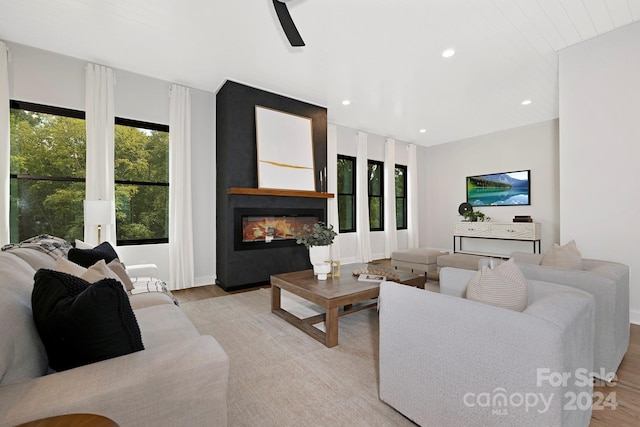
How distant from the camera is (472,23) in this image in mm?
2822

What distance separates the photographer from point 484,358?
113 cm

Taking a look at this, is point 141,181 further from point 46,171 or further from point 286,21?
point 286,21

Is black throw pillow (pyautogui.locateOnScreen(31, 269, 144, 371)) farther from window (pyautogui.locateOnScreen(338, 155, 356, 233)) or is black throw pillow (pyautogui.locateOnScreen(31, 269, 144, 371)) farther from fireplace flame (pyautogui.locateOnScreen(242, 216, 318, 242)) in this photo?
window (pyautogui.locateOnScreen(338, 155, 356, 233))

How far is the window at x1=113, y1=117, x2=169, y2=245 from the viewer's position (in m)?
3.83

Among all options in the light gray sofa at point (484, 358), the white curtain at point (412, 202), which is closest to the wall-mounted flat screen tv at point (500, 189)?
the white curtain at point (412, 202)

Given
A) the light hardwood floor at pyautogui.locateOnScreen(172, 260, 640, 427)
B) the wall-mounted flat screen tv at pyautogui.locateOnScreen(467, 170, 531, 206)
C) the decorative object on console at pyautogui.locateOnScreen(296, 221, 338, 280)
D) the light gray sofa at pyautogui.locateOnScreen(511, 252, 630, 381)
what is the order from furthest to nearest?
the wall-mounted flat screen tv at pyautogui.locateOnScreen(467, 170, 531, 206)
the decorative object on console at pyautogui.locateOnScreen(296, 221, 338, 280)
the light gray sofa at pyautogui.locateOnScreen(511, 252, 630, 381)
the light hardwood floor at pyautogui.locateOnScreen(172, 260, 640, 427)

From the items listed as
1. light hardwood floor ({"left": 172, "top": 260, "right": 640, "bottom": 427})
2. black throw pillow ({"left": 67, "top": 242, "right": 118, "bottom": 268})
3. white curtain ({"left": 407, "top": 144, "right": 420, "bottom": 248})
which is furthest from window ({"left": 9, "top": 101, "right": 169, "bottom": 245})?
white curtain ({"left": 407, "top": 144, "right": 420, "bottom": 248})

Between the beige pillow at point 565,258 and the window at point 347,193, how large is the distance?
417 centimetres

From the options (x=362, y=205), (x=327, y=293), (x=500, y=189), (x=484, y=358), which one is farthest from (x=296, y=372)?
(x=500, y=189)

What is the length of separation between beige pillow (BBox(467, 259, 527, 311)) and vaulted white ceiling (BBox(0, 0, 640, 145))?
8.14 ft

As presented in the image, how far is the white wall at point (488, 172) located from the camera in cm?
570

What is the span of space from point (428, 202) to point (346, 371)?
22.0ft

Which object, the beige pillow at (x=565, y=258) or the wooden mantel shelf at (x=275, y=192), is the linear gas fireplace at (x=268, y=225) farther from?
the beige pillow at (x=565, y=258)

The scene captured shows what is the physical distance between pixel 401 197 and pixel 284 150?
404 cm
